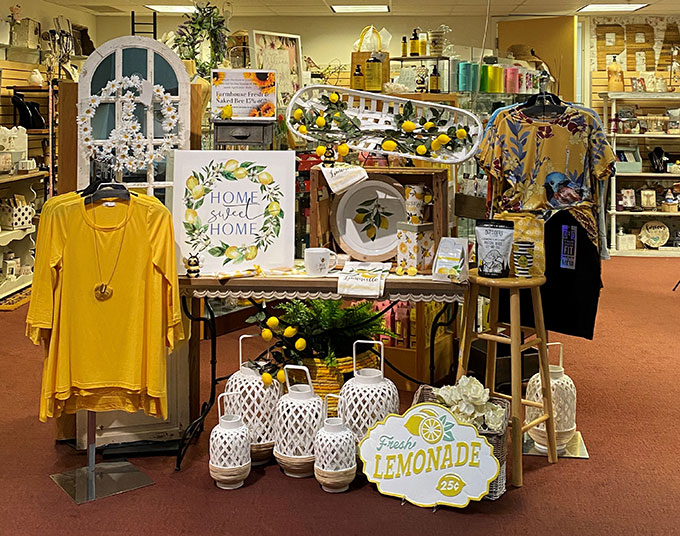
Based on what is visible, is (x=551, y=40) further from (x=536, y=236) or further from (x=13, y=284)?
(x=536, y=236)

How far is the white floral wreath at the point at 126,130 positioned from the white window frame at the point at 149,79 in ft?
0.08

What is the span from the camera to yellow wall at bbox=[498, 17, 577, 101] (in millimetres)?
10193

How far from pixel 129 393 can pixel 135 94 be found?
48.5 inches

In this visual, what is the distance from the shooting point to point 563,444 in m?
3.71

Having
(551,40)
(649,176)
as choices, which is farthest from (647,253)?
(551,40)

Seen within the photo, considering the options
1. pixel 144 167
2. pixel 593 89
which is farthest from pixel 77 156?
pixel 593 89

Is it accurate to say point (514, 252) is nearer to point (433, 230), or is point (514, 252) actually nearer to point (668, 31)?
point (433, 230)

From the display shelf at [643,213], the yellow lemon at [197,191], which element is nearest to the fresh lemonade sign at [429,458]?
the yellow lemon at [197,191]

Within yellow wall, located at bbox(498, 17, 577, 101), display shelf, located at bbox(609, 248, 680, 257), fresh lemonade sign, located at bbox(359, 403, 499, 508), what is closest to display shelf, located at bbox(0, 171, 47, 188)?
fresh lemonade sign, located at bbox(359, 403, 499, 508)

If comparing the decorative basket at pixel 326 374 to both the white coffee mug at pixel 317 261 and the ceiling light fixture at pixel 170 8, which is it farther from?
the ceiling light fixture at pixel 170 8

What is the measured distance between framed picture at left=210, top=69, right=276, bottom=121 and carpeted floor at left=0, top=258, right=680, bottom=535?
147cm

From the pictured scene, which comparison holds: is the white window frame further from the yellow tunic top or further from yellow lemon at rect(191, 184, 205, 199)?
the yellow tunic top

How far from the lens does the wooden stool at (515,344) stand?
129 inches

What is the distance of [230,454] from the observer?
3260mm
